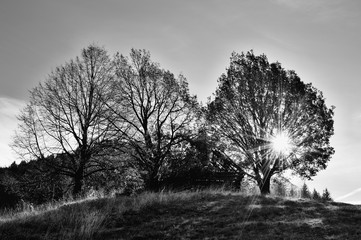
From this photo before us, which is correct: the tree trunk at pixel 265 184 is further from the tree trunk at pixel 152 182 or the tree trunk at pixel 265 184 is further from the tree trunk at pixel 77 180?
the tree trunk at pixel 77 180

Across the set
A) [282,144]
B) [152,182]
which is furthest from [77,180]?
[282,144]

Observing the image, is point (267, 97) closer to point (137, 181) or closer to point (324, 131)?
point (324, 131)

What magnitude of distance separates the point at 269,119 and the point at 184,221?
15126 mm

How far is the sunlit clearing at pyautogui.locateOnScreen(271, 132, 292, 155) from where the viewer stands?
22156 mm

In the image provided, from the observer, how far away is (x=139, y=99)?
23391 mm

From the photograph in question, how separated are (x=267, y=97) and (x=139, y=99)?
10359 millimetres

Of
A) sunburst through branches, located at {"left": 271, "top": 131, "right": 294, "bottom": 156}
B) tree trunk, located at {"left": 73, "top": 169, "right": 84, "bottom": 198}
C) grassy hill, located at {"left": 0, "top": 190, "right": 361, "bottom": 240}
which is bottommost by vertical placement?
grassy hill, located at {"left": 0, "top": 190, "right": 361, "bottom": 240}

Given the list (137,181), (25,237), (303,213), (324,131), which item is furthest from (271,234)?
(324,131)

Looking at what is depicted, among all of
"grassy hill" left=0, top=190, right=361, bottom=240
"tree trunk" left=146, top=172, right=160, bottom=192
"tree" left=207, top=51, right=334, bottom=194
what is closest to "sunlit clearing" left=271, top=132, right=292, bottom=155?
"tree" left=207, top=51, right=334, bottom=194

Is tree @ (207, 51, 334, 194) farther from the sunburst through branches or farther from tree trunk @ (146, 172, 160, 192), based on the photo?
tree trunk @ (146, 172, 160, 192)

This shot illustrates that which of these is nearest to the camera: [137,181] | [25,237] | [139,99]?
[25,237]

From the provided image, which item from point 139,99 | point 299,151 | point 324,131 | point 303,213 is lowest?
point 303,213

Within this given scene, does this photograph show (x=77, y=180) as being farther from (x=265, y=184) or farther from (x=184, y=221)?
(x=265, y=184)

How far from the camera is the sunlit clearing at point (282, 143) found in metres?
22.2
